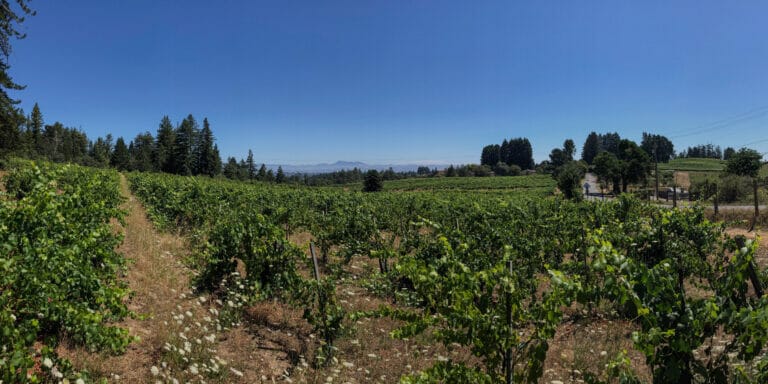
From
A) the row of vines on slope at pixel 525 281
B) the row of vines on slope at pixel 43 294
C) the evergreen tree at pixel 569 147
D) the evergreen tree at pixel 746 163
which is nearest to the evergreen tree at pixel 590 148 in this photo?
the evergreen tree at pixel 569 147

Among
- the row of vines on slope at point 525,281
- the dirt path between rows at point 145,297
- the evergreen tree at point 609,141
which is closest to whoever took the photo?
the row of vines on slope at point 525,281

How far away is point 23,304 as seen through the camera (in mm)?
3443

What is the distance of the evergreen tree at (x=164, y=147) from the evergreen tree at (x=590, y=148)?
483ft

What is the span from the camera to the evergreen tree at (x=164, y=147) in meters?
74.8

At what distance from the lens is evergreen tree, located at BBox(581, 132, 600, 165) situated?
5768 inches

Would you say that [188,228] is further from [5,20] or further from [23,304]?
[5,20]

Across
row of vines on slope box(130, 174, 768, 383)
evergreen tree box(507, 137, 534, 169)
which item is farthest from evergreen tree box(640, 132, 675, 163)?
row of vines on slope box(130, 174, 768, 383)

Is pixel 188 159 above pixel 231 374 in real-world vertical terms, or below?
above

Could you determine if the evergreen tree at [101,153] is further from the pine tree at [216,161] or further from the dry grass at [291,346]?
the dry grass at [291,346]

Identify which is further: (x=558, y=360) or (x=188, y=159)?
(x=188, y=159)

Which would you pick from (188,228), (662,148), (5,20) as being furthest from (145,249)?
(662,148)

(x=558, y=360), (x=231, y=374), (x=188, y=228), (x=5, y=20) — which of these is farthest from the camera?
(x=5, y=20)

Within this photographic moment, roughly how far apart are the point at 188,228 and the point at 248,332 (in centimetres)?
898

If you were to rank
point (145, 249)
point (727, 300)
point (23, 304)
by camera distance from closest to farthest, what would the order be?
point (727, 300) < point (23, 304) < point (145, 249)
